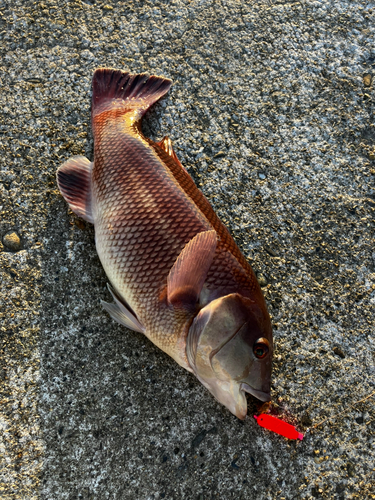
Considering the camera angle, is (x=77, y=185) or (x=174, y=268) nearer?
(x=174, y=268)

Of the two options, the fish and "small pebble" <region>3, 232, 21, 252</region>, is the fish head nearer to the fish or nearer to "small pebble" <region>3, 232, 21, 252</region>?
the fish

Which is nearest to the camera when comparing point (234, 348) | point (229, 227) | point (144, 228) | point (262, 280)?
point (234, 348)

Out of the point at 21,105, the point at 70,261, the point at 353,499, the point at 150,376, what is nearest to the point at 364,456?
the point at 353,499

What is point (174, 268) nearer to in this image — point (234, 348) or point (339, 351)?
point (234, 348)

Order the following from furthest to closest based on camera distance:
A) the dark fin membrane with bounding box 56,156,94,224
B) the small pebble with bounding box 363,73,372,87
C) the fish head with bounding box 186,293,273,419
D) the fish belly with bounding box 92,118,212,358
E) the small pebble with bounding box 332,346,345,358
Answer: the small pebble with bounding box 363,73,372,87
the dark fin membrane with bounding box 56,156,94,224
the small pebble with bounding box 332,346,345,358
the fish belly with bounding box 92,118,212,358
the fish head with bounding box 186,293,273,419

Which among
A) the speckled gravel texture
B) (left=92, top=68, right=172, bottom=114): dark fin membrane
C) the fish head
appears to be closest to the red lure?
the speckled gravel texture

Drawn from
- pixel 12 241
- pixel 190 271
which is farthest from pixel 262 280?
pixel 12 241

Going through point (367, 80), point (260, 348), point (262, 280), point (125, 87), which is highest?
point (367, 80)

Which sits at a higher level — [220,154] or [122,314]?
[220,154]
